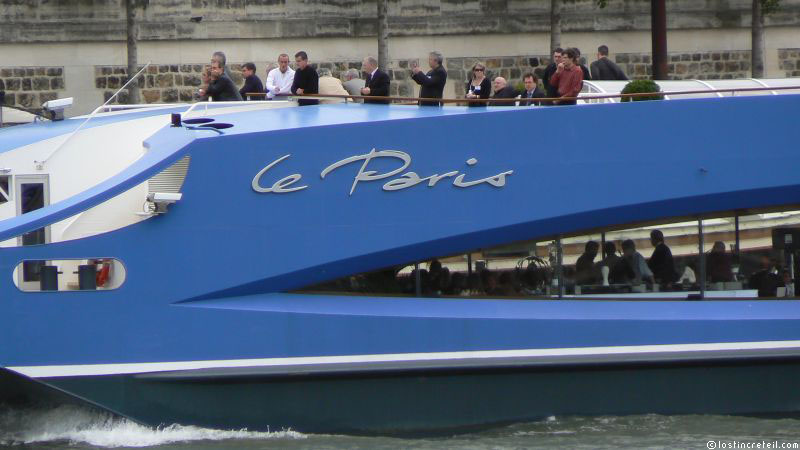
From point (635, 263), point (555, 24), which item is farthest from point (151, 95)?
point (635, 263)

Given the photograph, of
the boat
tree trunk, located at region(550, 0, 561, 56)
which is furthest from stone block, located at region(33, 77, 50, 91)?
the boat

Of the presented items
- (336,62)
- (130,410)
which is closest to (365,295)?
(130,410)

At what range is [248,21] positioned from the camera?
2220 cm

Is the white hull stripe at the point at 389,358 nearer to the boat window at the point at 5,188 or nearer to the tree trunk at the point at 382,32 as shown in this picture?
the boat window at the point at 5,188

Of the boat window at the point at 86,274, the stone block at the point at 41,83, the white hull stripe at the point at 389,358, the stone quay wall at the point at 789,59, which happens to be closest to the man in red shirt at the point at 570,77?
the white hull stripe at the point at 389,358

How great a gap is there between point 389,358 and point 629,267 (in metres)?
1.99

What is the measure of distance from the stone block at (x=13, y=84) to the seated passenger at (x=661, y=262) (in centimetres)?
1440

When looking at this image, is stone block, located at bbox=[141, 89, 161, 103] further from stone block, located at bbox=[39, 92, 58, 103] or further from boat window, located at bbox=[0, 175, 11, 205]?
boat window, located at bbox=[0, 175, 11, 205]

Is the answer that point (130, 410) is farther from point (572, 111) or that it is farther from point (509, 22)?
point (509, 22)

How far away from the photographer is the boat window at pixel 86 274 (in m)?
9.12

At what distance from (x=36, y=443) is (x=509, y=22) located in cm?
1533

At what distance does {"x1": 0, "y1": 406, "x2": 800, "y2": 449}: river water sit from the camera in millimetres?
9203

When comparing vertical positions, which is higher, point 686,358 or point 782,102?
point 782,102

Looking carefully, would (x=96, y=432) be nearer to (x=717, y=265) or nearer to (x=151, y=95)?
(x=717, y=265)
